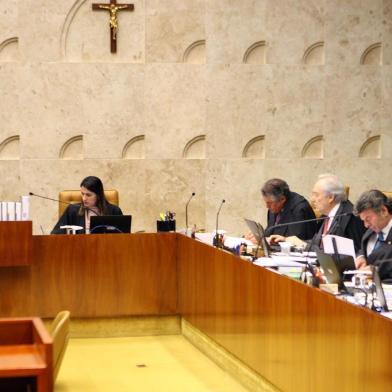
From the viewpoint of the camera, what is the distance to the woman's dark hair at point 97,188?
8.23m

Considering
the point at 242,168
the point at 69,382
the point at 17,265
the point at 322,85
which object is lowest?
the point at 69,382

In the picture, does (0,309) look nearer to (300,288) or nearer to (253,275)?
(253,275)

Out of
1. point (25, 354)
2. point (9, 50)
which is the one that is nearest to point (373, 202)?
point (25, 354)

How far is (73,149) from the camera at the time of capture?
10.0 metres

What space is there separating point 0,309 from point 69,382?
123 centimetres

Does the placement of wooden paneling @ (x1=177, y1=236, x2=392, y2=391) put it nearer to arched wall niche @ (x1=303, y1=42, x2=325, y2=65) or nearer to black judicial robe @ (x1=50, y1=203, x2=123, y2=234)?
black judicial robe @ (x1=50, y1=203, x2=123, y2=234)

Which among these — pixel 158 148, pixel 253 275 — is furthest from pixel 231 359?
pixel 158 148

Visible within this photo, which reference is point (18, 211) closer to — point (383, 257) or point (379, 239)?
point (379, 239)

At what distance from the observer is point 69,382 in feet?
20.5

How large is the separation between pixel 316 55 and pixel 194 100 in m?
1.39

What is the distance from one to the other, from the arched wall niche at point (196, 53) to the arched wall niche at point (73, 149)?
136 centimetres

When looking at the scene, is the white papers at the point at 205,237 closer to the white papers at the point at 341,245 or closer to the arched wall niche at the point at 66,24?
the white papers at the point at 341,245

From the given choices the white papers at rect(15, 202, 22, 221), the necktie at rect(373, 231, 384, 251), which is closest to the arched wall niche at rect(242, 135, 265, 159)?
the white papers at rect(15, 202, 22, 221)

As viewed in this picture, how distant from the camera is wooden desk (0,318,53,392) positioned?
11.9 ft
